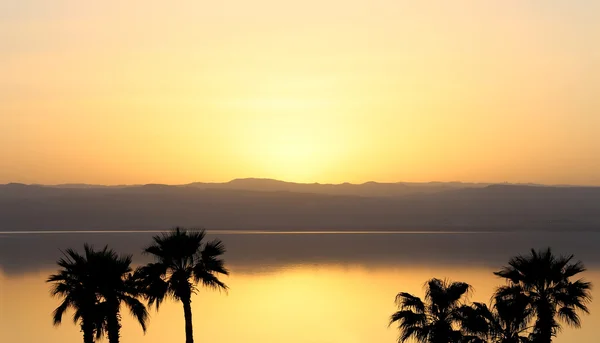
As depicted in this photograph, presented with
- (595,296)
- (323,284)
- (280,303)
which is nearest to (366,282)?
(323,284)

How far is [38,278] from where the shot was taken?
106m

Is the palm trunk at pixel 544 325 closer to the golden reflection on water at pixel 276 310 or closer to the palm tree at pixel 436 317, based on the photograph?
the palm tree at pixel 436 317

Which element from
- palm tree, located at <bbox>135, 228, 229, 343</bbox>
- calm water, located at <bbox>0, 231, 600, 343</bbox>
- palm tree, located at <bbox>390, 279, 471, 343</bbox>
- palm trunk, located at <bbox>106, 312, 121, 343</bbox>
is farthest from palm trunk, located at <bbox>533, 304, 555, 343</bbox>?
calm water, located at <bbox>0, 231, 600, 343</bbox>

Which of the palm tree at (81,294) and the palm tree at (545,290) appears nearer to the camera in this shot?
the palm tree at (545,290)

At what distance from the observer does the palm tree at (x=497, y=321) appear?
96.4 feet

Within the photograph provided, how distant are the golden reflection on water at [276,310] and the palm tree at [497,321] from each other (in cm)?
2920

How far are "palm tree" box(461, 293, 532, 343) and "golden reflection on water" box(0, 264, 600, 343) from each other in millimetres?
29200

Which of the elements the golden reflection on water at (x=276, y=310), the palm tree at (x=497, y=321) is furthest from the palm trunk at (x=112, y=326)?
the golden reflection on water at (x=276, y=310)

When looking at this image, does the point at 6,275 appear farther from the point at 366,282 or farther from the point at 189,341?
the point at 189,341

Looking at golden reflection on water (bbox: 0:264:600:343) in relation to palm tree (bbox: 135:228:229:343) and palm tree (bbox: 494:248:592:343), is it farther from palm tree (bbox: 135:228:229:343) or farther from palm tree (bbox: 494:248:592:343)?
palm tree (bbox: 494:248:592:343)

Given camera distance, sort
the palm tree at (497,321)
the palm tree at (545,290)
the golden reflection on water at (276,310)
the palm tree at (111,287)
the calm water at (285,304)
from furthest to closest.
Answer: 1. the calm water at (285,304)
2. the golden reflection on water at (276,310)
3. the palm tree at (111,287)
4. the palm tree at (545,290)
5. the palm tree at (497,321)

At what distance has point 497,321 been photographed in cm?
2994

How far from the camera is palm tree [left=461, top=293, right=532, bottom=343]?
29375mm

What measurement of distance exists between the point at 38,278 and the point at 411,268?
183 feet
